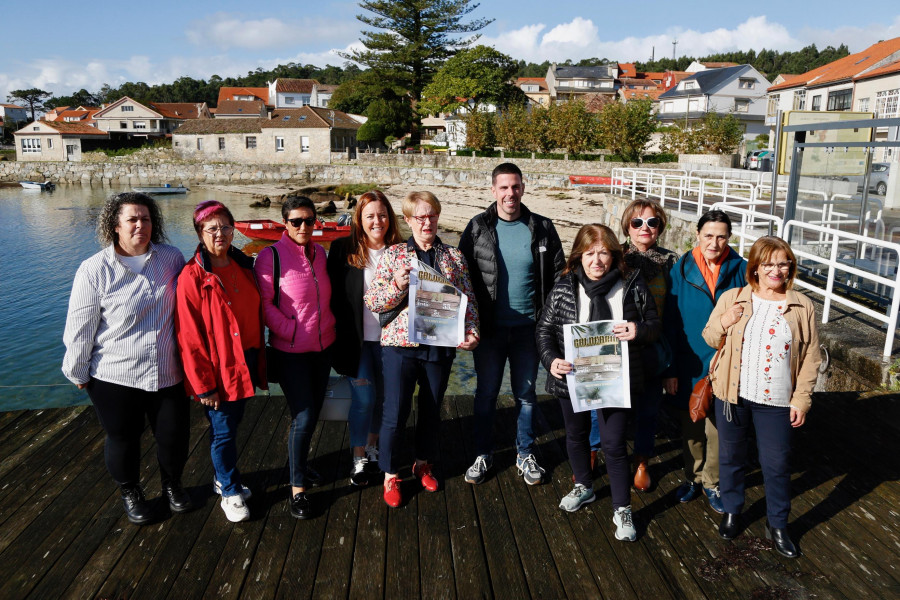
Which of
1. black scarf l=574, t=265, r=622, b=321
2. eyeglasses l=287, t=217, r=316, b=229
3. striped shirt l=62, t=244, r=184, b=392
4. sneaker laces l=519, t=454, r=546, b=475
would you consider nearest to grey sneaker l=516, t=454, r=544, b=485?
sneaker laces l=519, t=454, r=546, b=475

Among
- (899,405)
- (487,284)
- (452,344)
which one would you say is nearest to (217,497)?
(452,344)

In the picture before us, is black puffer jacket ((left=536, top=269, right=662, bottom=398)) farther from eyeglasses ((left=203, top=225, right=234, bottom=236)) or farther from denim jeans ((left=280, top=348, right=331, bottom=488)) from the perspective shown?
eyeglasses ((left=203, top=225, right=234, bottom=236))

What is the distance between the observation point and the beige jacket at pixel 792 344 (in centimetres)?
277

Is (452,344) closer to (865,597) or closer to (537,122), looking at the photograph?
(865,597)

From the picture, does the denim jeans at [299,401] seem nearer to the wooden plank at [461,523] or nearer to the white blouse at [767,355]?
the wooden plank at [461,523]

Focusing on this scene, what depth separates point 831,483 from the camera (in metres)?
3.51

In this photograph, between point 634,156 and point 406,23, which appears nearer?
point 634,156

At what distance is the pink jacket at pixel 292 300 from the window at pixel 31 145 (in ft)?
232

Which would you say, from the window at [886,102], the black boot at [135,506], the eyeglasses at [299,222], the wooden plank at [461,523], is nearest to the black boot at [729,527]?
the wooden plank at [461,523]

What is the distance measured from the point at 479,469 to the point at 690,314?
1.52 m

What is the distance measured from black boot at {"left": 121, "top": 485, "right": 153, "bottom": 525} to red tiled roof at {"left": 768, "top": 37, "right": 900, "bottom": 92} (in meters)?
41.0

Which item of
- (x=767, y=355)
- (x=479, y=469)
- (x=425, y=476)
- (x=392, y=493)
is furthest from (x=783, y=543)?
(x=392, y=493)

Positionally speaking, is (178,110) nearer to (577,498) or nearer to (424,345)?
(424,345)

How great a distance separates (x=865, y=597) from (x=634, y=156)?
109 ft
